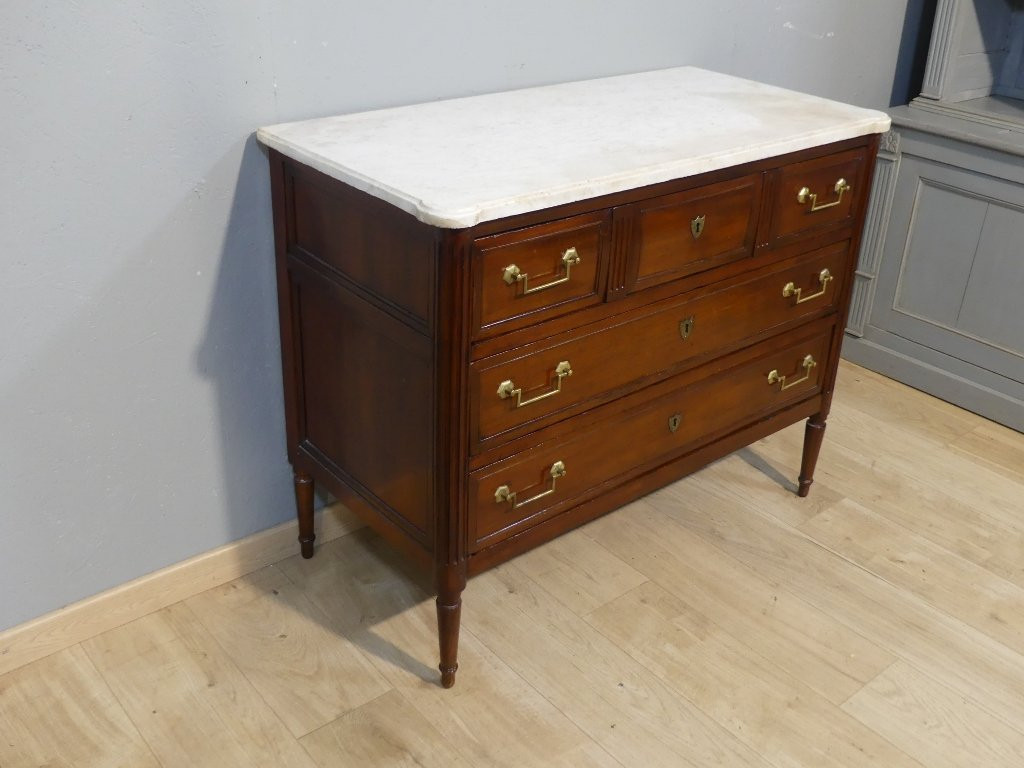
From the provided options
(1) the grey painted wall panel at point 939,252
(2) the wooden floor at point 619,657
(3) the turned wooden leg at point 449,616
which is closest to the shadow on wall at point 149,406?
Result: (2) the wooden floor at point 619,657

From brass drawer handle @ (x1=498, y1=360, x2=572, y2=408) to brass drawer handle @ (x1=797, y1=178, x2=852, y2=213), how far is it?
639 mm

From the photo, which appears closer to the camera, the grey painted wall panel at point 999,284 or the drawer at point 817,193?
the drawer at point 817,193

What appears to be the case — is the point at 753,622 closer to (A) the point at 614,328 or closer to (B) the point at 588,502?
(B) the point at 588,502

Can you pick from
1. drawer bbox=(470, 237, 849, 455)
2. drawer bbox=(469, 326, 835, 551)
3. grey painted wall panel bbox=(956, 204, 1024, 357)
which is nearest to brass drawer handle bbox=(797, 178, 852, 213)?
drawer bbox=(470, 237, 849, 455)

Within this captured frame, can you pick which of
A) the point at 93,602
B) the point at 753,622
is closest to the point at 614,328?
the point at 753,622

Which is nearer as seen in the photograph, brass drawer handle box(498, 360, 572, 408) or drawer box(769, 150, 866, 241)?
brass drawer handle box(498, 360, 572, 408)

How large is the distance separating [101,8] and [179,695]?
117cm

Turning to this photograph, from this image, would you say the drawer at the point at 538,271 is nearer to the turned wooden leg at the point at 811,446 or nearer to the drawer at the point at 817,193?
the drawer at the point at 817,193

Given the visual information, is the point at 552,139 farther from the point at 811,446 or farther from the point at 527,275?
the point at 811,446

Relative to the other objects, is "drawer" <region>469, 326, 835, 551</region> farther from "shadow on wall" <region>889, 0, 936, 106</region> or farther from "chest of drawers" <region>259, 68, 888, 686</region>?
"shadow on wall" <region>889, 0, 936, 106</region>

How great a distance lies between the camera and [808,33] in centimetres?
277

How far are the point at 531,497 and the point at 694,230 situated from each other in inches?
21.8

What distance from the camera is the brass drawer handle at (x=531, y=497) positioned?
183 cm

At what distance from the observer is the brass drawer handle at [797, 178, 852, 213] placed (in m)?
2.09
